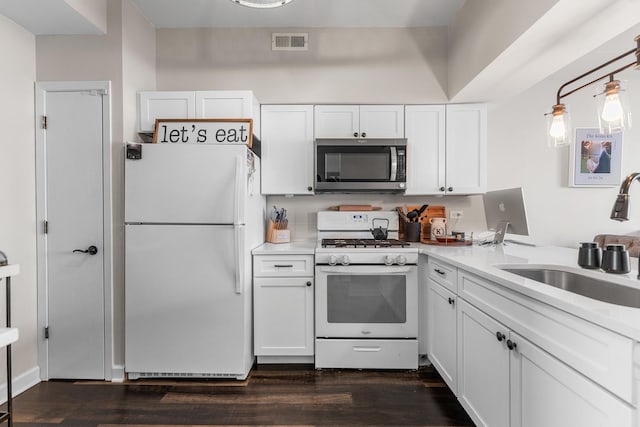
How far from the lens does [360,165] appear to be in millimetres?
2820

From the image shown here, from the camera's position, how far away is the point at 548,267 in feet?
5.84

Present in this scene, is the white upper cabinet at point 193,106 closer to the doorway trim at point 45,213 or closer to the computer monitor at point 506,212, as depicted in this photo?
the doorway trim at point 45,213

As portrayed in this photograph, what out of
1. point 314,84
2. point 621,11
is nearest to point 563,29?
point 621,11

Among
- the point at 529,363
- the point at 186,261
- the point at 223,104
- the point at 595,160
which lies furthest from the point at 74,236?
the point at 595,160

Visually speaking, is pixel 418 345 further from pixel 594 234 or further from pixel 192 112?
pixel 192 112

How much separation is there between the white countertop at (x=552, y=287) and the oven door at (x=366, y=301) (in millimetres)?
324

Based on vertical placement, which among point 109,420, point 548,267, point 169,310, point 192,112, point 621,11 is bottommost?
point 109,420

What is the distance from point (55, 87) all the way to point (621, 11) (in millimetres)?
3390

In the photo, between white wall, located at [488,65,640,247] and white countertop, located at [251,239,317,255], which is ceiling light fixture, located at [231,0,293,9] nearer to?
white countertop, located at [251,239,317,255]

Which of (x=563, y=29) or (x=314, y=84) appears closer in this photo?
(x=563, y=29)

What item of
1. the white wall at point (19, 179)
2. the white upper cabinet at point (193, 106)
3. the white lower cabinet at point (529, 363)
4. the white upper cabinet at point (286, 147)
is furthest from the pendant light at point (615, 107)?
the white wall at point (19, 179)

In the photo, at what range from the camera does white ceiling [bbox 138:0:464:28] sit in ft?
8.59

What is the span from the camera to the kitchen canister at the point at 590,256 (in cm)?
158

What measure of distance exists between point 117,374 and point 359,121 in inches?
106
